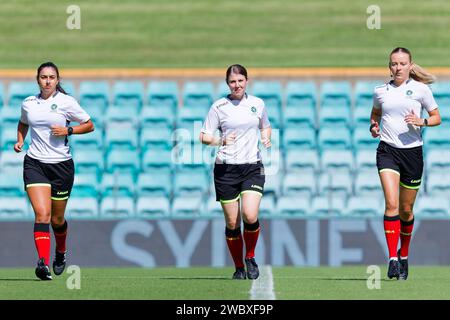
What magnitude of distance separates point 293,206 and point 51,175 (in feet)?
17.3

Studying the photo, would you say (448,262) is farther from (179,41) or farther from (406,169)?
(179,41)

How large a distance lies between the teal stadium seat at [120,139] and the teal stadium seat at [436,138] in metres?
4.02

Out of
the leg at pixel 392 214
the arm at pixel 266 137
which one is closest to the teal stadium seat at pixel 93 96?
the arm at pixel 266 137

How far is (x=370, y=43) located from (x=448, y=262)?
555cm

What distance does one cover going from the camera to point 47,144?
11.5 meters

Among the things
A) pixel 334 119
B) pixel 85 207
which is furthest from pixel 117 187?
pixel 334 119

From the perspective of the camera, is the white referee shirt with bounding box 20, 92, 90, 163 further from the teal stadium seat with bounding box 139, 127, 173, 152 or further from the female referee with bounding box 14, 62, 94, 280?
the teal stadium seat with bounding box 139, 127, 173, 152

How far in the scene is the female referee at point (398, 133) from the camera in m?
11.1

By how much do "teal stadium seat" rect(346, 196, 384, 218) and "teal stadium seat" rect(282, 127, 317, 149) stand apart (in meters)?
1.32

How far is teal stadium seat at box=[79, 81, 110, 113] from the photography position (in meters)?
17.9

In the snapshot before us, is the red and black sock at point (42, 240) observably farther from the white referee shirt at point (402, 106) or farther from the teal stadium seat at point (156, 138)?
the teal stadium seat at point (156, 138)

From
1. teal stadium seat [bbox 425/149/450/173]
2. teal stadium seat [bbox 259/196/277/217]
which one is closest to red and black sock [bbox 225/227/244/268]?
teal stadium seat [bbox 259/196/277/217]

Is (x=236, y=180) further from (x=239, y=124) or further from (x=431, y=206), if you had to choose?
(x=431, y=206)

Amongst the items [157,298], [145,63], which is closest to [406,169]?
[157,298]
